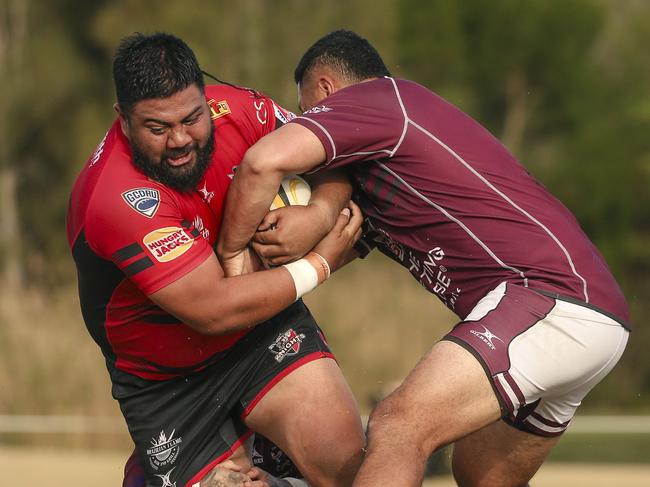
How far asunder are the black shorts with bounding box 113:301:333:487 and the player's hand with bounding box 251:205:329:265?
71cm

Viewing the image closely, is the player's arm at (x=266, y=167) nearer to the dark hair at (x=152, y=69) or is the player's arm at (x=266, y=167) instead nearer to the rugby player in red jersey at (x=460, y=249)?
the rugby player in red jersey at (x=460, y=249)

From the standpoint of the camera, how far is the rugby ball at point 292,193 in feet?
17.9

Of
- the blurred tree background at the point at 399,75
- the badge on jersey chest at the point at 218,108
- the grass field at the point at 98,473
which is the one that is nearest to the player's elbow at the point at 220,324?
the badge on jersey chest at the point at 218,108

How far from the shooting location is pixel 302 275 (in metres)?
5.42

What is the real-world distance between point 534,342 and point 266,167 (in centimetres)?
139

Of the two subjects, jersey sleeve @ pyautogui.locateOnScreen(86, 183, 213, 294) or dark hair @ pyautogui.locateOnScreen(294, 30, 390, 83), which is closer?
jersey sleeve @ pyautogui.locateOnScreen(86, 183, 213, 294)

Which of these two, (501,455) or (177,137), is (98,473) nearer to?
(501,455)

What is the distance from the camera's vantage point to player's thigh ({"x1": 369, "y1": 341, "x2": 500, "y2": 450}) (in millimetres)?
4855

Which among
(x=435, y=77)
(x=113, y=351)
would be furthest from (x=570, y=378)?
(x=435, y=77)

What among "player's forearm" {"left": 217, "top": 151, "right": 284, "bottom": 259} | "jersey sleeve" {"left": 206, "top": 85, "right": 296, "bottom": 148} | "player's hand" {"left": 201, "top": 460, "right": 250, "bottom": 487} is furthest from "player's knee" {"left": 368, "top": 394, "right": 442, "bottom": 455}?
"jersey sleeve" {"left": 206, "top": 85, "right": 296, "bottom": 148}

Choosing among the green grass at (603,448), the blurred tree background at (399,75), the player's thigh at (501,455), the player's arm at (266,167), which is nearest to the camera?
the player's arm at (266,167)

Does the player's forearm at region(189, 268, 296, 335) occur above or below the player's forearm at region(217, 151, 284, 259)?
below

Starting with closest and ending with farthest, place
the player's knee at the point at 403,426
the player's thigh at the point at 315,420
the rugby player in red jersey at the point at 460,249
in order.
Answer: the player's knee at the point at 403,426 < the rugby player in red jersey at the point at 460,249 < the player's thigh at the point at 315,420

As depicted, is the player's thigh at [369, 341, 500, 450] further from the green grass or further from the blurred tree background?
the blurred tree background
